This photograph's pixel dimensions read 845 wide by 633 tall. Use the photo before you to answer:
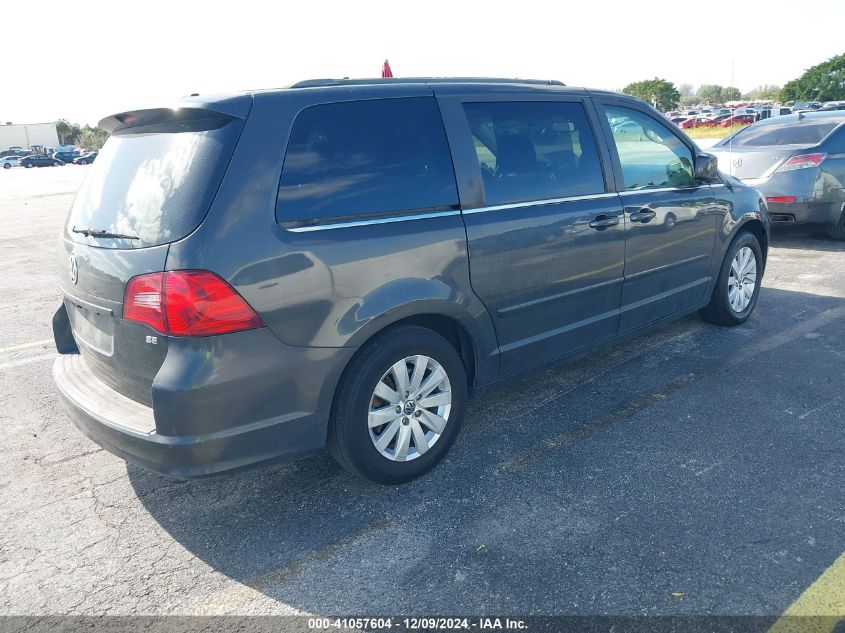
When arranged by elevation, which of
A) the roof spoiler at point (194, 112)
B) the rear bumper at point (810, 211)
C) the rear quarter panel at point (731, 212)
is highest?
the roof spoiler at point (194, 112)

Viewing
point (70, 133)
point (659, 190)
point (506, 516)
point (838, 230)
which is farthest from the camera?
point (70, 133)

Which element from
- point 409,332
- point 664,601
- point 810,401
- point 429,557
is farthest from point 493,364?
point 810,401

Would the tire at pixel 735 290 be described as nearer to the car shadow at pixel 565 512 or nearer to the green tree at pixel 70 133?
the car shadow at pixel 565 512

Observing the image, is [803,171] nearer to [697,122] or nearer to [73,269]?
[73,269]

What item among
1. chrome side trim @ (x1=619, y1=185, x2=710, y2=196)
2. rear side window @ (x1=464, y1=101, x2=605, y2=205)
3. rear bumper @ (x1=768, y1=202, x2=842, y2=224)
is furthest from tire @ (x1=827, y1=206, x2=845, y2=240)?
rear side window @ (x1=464, y1=101, x2=605, y2=205)

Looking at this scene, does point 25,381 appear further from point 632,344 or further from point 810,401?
point 810,401

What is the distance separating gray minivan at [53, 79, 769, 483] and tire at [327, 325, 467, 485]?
11 mm

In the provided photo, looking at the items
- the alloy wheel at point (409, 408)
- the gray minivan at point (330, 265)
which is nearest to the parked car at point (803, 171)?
the gray minivan at point (330, 265)

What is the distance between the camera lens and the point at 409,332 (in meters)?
3.22

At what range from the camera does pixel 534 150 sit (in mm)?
3811

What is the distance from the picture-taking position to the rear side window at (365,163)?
2.88 metres

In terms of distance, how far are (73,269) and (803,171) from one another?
8.38 m

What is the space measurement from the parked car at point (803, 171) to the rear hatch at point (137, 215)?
775cm

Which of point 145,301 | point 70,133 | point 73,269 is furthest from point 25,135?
point 145,301
